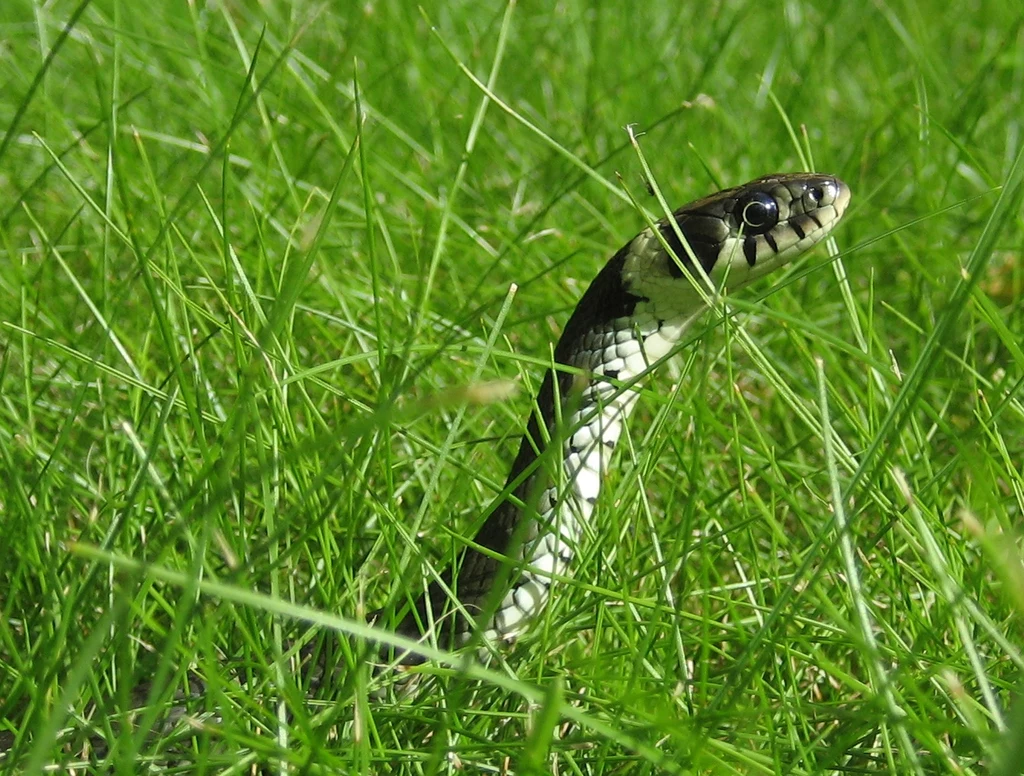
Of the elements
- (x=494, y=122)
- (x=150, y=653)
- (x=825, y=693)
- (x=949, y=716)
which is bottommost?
(x=150, y=653)

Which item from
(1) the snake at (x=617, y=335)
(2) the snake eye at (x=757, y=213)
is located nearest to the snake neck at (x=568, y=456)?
(1) the snake at (x=617, y=335)

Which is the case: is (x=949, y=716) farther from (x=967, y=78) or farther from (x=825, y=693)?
(x=967, y=78)

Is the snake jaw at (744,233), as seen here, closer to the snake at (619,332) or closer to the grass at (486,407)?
the snake at (619,332)

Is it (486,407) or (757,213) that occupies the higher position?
(757,213)

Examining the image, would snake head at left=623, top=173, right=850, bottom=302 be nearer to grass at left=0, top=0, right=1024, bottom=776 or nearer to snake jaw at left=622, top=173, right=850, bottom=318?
snake jaw at left=622, top=173, right=850, bottom=318

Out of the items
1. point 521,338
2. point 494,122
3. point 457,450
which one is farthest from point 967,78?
point 457,450

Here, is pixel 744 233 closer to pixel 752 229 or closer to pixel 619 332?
pixel 752 229

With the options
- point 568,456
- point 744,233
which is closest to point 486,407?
point 568,456

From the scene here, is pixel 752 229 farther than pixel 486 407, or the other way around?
pixel 486 407
